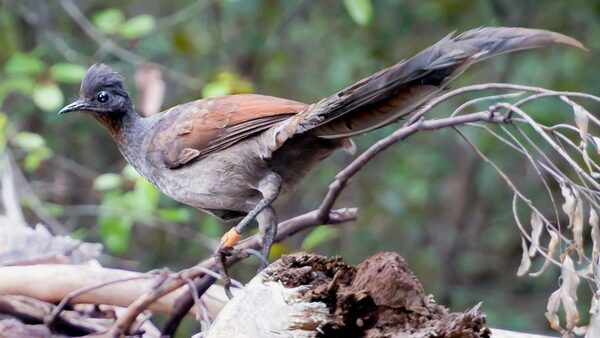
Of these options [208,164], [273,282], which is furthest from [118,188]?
[273,282]

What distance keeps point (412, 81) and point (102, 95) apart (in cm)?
171

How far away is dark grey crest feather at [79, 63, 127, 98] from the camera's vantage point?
3693 millimetres

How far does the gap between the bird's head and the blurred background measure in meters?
2.03

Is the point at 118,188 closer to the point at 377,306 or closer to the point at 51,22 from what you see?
the point at 51,22

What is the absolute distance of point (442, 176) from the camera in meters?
7.01

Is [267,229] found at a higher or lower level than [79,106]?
lower

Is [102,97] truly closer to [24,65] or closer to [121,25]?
[24,65]

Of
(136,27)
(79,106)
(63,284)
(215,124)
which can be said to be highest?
(136,27)

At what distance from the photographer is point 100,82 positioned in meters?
3.69

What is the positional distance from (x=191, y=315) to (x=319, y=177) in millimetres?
3798

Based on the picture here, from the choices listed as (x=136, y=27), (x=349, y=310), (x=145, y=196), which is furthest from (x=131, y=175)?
(x=349, y=310)

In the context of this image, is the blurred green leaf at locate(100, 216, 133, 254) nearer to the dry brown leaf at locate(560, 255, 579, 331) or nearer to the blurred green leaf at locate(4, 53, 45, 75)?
the blurred green leaf at locate(4, 53, 45, 75)

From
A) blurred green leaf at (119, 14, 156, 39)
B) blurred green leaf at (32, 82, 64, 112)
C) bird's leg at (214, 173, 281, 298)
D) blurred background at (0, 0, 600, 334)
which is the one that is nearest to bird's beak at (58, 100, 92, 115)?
bird's leg at (214, 173, 281, 298)

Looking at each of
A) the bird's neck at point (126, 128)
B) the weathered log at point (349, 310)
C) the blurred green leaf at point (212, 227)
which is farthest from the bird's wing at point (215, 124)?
the blurred green leaf at point (212, 227)
